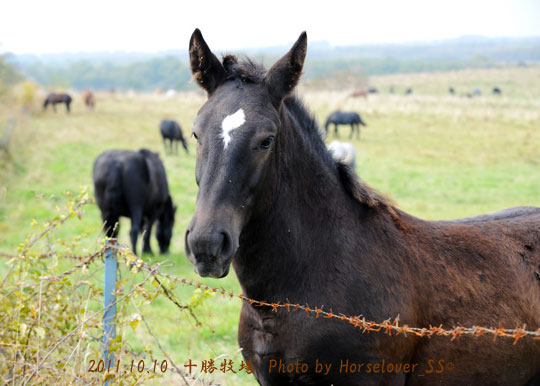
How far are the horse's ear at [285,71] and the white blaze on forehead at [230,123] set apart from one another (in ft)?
0.93

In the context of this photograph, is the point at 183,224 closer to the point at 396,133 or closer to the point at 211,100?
the point at 211,100

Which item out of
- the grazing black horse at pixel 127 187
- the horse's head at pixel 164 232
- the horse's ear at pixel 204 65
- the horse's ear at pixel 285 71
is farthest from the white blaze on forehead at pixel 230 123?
the horse's head at pixel 164 232

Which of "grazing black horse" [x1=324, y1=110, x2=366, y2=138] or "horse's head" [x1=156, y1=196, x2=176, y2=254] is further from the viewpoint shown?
"grazing black horse" [x1=324, y1=110, x2=366, y2=138]

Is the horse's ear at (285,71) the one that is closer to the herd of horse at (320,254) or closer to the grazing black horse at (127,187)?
the herd of horse at (320,254)

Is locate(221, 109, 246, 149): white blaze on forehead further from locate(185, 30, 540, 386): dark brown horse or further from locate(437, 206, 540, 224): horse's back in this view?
→ locate(437, 206, 540, 224): horse's back

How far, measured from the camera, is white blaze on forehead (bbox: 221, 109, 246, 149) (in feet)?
8.66

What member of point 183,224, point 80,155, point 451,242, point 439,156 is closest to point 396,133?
point 439,156

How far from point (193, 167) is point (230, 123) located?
63.4 feet

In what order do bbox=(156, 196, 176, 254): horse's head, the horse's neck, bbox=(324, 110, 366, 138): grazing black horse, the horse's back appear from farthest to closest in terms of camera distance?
bbox=(324, 110, 366, 138): grazing black horse < bbox=(156, 196, 176, 254): horse's head < the horse's back < the horse's neck

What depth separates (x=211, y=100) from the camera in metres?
2.87

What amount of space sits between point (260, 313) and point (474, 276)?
1368 mm

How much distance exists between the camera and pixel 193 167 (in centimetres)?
2173

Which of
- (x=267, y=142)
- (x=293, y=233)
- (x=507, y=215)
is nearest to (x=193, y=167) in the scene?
(x=507, y=215)

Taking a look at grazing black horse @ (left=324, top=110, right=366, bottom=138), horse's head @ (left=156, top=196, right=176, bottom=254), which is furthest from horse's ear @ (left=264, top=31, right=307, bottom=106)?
grazing black horse @ (left=324, top=110, right=366, bottom=138)
